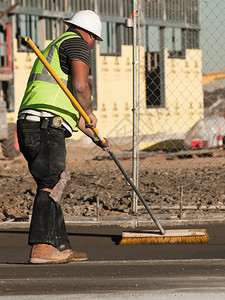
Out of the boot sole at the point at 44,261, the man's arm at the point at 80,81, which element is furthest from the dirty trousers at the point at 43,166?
the man's arm at the point at 80,81

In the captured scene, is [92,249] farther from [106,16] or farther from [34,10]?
[106,16]

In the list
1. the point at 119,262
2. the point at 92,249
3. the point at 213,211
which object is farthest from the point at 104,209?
the point at 119,262

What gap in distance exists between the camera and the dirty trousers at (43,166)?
17.8ft

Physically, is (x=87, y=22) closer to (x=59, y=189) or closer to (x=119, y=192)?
(x=59, y=189)

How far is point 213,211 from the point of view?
26.4 feet

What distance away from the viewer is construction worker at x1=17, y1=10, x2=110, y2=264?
5.38 m

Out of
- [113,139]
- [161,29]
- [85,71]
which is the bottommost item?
[113,139]

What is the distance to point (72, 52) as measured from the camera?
5.31 m

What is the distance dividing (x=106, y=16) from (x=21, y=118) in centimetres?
2395

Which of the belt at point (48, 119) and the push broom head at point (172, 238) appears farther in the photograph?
the push broom head at point (172, 238)

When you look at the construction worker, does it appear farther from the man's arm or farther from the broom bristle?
the broom bristle

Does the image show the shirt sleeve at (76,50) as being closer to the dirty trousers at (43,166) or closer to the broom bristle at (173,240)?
the dirty trousers at (43,166)

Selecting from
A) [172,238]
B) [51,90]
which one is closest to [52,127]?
[51,90]

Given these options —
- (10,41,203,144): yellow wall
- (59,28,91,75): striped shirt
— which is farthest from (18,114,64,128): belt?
(10,41,203,144): yellow wall
